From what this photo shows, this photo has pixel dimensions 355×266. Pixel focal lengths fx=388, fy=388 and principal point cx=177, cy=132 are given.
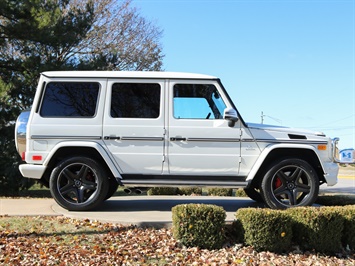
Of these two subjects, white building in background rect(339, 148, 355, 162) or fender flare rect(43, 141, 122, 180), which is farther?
white building in background rect(339, 148, 355, 162)

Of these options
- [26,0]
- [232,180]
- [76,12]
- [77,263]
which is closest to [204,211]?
[232,180]

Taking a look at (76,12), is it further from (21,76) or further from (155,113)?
(155,113)

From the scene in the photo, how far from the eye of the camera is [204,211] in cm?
525

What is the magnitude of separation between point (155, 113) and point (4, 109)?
395 inches

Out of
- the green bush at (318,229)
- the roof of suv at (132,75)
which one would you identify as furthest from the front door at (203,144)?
the green bush at (318,229)

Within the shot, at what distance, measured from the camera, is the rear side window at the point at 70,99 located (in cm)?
639

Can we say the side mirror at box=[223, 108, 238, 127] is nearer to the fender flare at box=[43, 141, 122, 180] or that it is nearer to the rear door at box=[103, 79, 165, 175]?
the rear door at box=[103, 79, 165, 175]

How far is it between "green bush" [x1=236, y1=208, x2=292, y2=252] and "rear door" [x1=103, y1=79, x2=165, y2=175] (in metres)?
1.77

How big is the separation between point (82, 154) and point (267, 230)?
3.19 m

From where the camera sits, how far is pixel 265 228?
17.1 ft

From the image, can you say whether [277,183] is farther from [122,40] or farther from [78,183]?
[122,40]

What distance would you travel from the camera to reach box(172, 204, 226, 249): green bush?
5.19 meters

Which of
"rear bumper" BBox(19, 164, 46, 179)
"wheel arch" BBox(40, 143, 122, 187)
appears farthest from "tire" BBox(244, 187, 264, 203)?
"rear bumper" BBox(19, 164, 46, 179)

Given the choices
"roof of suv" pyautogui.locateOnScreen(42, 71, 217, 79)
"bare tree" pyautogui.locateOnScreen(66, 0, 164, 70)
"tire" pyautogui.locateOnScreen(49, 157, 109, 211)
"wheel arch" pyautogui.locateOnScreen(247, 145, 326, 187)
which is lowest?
"tire" pyautogui.locateOnScreen(49, 157, 109, 211)
